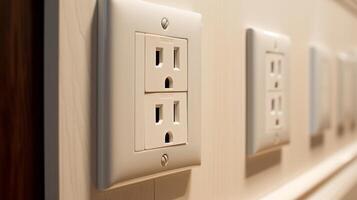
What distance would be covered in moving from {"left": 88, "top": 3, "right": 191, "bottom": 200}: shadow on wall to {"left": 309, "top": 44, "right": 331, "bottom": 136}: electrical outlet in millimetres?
396

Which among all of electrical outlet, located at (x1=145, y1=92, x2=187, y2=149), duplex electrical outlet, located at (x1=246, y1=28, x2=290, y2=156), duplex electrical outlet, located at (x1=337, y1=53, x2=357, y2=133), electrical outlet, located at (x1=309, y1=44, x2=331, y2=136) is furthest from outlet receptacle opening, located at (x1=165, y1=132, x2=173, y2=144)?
duplex electrical outlet, located at (x1=337, y1=53, x2=357, y2=133)

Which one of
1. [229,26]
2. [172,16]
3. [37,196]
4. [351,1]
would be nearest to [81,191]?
[37,196]

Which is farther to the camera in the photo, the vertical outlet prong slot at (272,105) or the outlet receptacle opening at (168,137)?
the vertical outlet prong slot at (272,105)

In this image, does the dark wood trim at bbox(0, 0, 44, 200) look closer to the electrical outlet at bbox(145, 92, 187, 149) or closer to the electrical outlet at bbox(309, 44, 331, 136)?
the electrical outlet at bbox(145, 92, 187, 149)

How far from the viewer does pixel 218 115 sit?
45 cm

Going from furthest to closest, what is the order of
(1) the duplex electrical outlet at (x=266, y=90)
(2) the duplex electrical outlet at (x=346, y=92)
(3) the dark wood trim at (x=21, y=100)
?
(2) the duplex electrical outlet at (x=346, y=92), (1) the duplex electrical outlet at (x=266, y=90), (3) the dark wood trim at (x=21, y=100)

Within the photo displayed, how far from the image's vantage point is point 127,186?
331 mm

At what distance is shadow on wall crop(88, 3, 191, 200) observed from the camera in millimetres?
299

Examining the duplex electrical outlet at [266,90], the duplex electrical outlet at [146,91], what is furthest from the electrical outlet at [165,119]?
the duplex electrical outlet at [266,90]

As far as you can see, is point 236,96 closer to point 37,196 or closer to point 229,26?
point 229,26

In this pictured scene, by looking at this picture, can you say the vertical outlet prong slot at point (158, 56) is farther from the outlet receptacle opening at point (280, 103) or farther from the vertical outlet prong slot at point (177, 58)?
the outlet receptacle opening at point (280, 103)

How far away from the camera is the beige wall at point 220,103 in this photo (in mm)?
285

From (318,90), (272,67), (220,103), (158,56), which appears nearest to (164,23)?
(158,56)

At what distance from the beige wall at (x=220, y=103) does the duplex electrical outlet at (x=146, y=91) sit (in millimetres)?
11
